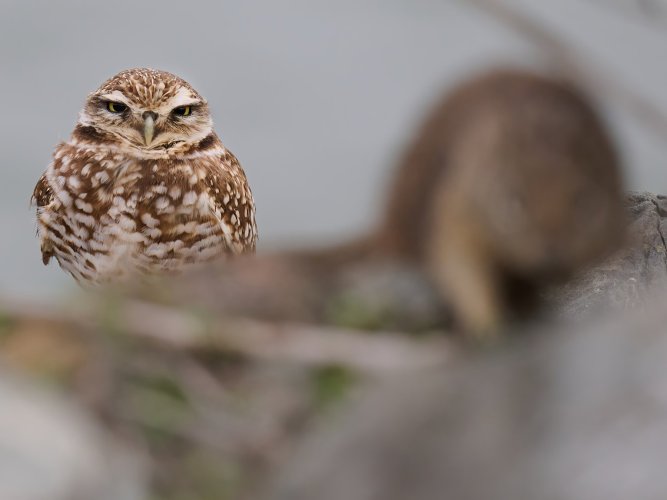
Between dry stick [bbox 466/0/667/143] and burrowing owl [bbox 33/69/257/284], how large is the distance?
10.3ft

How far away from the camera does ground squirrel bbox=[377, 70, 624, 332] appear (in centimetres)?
299

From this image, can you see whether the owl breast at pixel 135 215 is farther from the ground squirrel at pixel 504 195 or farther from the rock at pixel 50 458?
the rock at pixel 50 458

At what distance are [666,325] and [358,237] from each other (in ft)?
3.33

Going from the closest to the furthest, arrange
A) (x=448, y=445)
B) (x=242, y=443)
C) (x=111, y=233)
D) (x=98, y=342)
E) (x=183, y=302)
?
(x=448, y=445)
(x=242, y=443)
(x=98, y=342)
(x=183, y=302)
(x=111, y=233)

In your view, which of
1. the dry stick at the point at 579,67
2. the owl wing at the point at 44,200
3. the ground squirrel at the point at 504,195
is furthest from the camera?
the owl wing at the point at 44,200

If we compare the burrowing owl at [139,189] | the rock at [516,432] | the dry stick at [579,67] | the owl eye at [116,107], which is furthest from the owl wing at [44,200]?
the dry stick at [579,67]

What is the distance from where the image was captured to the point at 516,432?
2.46 m

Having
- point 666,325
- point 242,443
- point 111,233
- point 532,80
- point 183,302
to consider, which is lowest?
point 242,443

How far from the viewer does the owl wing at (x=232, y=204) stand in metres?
5.19

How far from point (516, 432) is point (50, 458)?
3.30ft

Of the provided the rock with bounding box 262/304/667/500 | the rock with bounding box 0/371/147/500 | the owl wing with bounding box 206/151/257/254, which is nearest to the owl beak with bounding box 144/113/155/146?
the owl wing with bounding box 206/151/257/254

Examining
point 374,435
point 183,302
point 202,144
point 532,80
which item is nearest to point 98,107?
point 202,144

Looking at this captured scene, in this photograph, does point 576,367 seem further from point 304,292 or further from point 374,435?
point 304,292

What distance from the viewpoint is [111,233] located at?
504 cm
